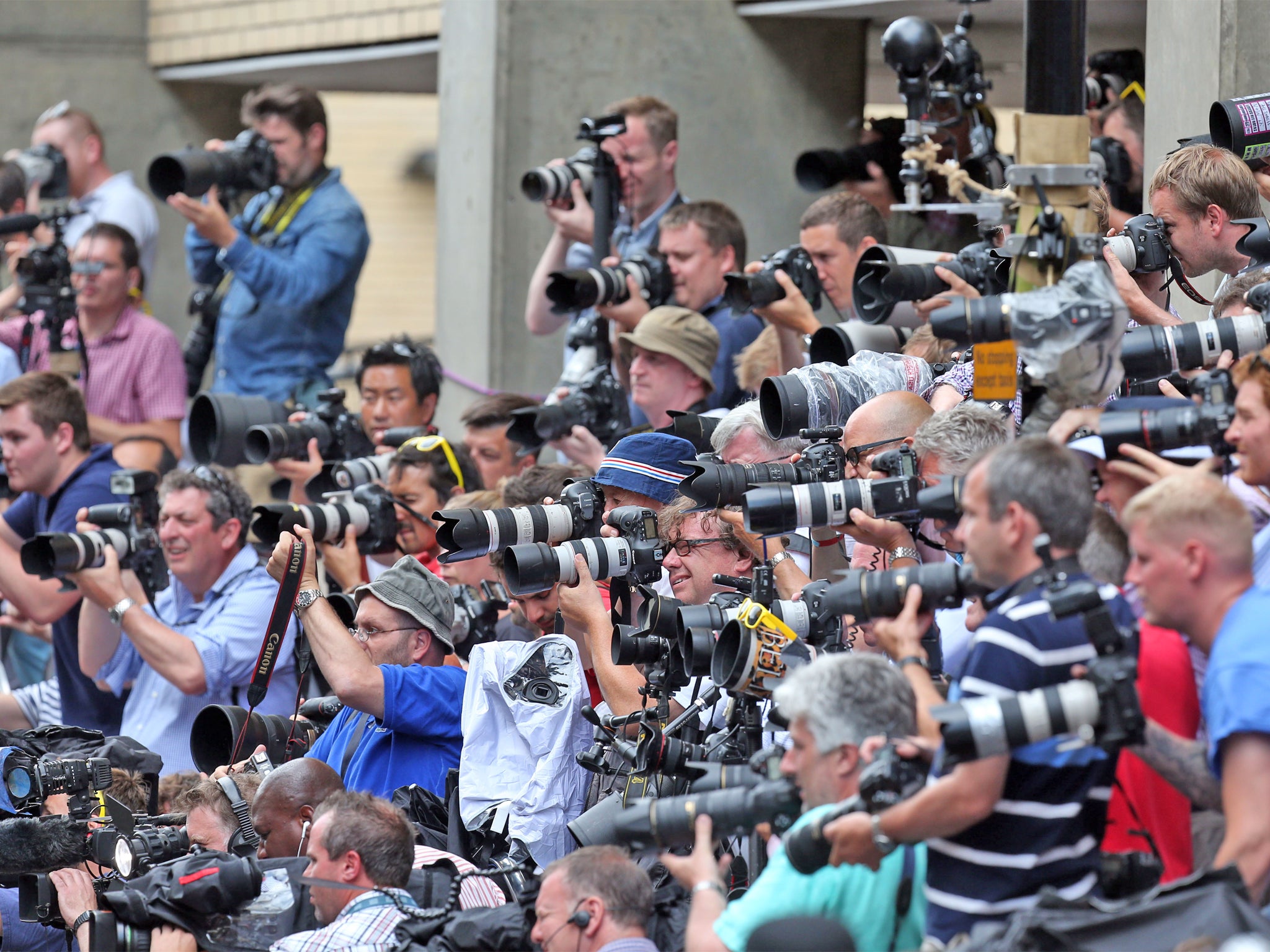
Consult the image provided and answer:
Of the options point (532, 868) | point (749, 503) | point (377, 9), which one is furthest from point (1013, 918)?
point (377, 9)

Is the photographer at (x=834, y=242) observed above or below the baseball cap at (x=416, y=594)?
above

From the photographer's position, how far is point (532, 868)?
391 cm

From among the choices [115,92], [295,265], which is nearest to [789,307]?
[295,265]

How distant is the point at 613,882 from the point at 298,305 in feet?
15.0

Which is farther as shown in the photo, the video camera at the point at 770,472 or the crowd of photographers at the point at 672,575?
the video camera at the point at 770,472

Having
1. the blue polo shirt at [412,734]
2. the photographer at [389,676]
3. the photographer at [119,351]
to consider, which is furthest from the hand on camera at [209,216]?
the blue polo shirt at [412,734]

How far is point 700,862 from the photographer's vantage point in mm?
3025

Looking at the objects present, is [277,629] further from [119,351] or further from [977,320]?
[119,351]

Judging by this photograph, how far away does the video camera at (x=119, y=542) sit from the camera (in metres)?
5.42

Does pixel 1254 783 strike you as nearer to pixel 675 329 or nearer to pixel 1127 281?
pixel 1127 281

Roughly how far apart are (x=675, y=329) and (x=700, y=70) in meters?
2.75

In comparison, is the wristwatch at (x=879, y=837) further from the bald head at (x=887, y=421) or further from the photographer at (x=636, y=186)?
the photographer at (x=636, y=186)

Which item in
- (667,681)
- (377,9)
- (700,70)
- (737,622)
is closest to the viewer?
(737,622)

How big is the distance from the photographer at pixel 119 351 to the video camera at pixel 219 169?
20.8 inches
